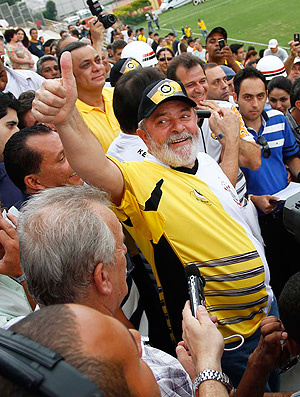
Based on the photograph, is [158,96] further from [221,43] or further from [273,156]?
[221,43]

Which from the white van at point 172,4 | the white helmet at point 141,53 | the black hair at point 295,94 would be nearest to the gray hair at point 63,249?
the black hair at point 295,94

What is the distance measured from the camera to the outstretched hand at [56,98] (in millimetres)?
1872

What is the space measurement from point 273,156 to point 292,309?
2.09 m

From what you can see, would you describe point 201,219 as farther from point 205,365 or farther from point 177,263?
Answer: point 205,365

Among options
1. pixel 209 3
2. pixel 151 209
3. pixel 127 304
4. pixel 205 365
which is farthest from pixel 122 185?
pixel 209 3

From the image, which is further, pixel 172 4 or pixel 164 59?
pixel 172 4

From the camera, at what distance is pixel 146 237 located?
232cm

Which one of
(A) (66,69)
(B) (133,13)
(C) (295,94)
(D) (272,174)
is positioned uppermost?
(B) (133,13)

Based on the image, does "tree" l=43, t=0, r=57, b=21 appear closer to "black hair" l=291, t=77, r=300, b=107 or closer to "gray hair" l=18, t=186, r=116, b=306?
"black hair" l=291, t=77, r=300, b=107

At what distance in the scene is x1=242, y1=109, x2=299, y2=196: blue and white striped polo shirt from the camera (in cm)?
343

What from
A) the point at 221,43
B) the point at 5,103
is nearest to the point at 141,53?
the point at 221,43

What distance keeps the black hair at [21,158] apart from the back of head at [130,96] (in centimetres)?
55

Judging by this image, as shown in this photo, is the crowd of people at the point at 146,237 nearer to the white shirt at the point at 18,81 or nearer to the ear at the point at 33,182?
the ear at the point at 33,182

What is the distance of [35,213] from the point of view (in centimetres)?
161
